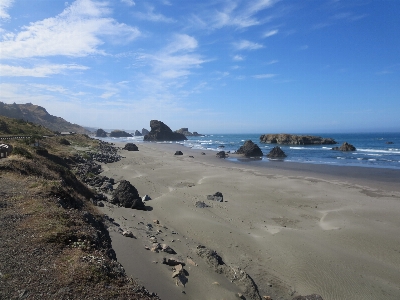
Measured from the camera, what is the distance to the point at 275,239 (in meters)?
10.9

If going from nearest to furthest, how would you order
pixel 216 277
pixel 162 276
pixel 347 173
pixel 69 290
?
pixel 69 290 → pixel 162 276 → pixel 216 277 → pixel 347 173

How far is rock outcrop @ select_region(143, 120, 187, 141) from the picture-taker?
4439 inches

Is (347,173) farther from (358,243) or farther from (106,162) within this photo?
(106,162)

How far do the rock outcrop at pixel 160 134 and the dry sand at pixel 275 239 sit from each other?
94.3 meters

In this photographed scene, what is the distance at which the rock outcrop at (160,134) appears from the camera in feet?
370

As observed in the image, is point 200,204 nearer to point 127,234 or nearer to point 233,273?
point 127,234

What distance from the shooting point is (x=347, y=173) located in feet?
91.8

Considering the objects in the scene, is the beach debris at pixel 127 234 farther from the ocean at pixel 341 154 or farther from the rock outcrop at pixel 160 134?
the rock outcrop at pixel 160 134

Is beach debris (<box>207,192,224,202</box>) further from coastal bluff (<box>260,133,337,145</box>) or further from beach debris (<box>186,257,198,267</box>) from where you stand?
coastal bluff (<box>260,133,337,145</box>)

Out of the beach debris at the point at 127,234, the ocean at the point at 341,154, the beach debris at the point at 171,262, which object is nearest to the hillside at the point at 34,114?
the ocean at the point at 341,154

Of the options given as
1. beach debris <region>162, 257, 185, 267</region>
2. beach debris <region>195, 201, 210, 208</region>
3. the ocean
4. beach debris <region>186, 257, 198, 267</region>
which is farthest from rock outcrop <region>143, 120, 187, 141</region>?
beach debris <region>162, 257, 185, 267</region>

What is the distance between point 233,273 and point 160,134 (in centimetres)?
10820

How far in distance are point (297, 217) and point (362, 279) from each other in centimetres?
560

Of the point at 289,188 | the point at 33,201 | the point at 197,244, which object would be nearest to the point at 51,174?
the point at 33,201
